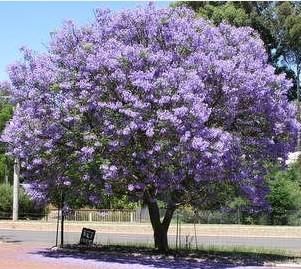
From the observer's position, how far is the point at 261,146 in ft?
70.7

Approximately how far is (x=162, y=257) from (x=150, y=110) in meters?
5.44

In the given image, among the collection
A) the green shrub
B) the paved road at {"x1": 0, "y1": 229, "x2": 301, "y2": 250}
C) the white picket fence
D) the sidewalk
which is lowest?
the paved road at {"x1": 0, "y1": 229, "x2": 301, "y2": 250}

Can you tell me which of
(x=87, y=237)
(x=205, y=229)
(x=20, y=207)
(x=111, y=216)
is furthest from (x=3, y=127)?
(x=87, y=237)

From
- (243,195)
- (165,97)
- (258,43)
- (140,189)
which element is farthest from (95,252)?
(258,43)

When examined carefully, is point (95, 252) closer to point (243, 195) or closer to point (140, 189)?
point (140, 189)

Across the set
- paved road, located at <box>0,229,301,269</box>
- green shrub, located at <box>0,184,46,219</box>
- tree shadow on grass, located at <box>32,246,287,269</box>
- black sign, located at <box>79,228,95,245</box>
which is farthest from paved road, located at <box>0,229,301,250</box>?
green shrub, located at <box>0,184,46,219</box>

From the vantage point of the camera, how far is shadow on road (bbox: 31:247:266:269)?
65.6 feet

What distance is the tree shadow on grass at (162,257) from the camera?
2023cm

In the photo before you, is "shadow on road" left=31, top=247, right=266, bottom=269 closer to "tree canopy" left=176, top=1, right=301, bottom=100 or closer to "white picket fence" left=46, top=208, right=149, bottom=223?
Answer: "white picket fence" left=46, top=208, right=149, bottom=223

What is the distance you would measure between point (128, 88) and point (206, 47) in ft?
9.31

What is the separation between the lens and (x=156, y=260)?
2112cm

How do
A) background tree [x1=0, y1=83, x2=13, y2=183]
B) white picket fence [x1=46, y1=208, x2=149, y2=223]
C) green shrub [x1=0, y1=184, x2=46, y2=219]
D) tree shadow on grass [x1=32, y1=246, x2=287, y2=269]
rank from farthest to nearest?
background tree [x1=0, y1=83, x2=13, y2=183], green shrub [x1=0, y1=184, x2=46, y2=219], white picket fence [x1=46, y1=208, x2=149, y2=223], tree shadow on grass [x1=32, y1=246, x2=287, y2=269]

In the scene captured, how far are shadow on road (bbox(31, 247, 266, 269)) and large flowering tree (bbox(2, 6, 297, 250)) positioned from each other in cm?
187

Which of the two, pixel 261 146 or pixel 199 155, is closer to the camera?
pixel 199 155
